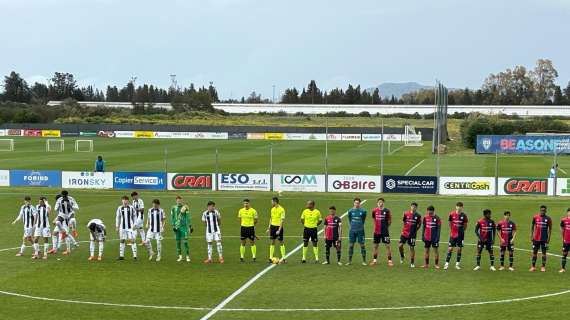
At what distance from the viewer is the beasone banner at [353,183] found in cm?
5044

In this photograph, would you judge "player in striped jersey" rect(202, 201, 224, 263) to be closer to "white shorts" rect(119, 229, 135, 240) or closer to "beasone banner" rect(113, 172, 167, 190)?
"white shorts" rect(119, 229, 135, 240)

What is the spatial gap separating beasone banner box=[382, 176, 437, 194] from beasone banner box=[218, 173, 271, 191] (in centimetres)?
772

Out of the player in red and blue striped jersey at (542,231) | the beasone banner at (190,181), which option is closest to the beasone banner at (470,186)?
the beasone banner at (190,181)

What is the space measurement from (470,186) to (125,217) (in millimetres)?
28129

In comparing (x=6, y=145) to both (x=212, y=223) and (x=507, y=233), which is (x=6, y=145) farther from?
(x=507, y=233)

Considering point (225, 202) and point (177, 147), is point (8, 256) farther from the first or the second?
point (177, 147)

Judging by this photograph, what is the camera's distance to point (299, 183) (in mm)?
51094

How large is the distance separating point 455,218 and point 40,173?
117ft

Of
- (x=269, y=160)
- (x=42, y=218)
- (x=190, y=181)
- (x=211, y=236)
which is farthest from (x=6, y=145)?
(x=211, y=236)

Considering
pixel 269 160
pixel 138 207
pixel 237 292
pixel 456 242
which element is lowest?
pixel 237 292

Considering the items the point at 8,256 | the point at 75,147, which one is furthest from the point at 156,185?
the point at 75,147

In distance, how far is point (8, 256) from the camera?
88.5 ft

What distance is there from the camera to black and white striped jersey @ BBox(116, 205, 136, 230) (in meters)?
26.1

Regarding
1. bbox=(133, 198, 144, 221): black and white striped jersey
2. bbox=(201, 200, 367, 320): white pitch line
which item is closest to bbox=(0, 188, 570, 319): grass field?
bbox=(201, 200, 367, 320): white pitch line
